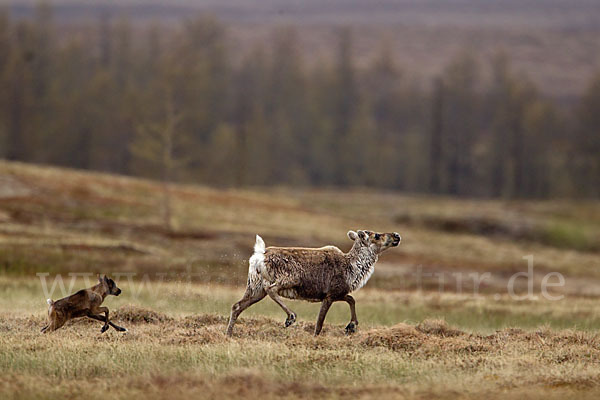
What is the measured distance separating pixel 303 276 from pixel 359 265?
1360 millimetres

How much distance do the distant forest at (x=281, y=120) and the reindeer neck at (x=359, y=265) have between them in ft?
206

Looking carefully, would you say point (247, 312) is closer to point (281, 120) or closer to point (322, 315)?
point (322, 315)

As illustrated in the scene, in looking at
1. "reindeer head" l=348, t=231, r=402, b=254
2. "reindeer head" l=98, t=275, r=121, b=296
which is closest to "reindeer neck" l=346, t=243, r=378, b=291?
"reindeer head" l=348, t=231, r=402, b=254

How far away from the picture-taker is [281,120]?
10956cm

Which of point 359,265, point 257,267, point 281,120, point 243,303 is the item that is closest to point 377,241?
point 359,265

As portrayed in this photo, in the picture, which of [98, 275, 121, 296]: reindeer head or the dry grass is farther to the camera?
[98, 275, 121, 296]: reindeer head

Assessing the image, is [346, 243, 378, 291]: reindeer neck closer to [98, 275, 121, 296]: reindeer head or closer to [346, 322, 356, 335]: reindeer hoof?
[346, 322, 356, 335]: reindeer hoof

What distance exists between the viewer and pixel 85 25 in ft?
625

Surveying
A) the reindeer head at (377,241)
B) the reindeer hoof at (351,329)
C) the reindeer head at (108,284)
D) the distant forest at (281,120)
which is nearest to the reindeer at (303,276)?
the reindeer hoof at (351,329)

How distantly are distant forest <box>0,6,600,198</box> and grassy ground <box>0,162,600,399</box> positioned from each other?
31958 millimetres

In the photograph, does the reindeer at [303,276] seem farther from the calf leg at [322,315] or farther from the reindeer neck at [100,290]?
the reindeer neck at [100,290]

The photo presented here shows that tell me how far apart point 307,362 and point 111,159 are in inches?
3407

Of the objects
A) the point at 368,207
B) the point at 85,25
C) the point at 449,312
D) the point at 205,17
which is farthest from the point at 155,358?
the point at 85,25

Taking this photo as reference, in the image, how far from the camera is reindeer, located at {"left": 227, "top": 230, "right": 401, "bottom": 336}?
14164mm
